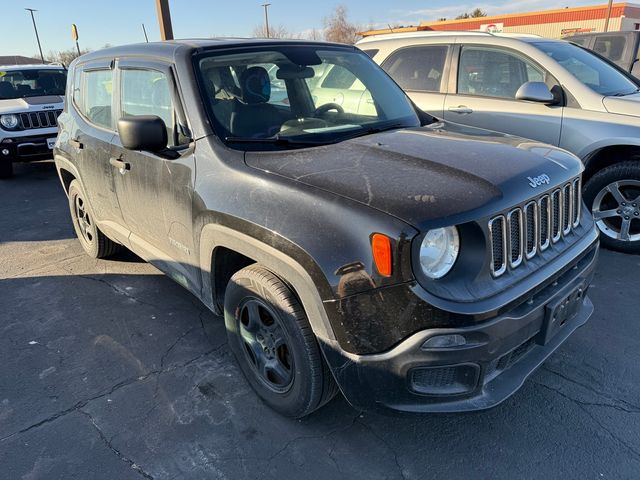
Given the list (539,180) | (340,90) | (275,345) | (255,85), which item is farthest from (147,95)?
(539,180)

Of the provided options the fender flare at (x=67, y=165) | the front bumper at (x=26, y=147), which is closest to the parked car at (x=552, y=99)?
the fender flare at (x=67, y=165)

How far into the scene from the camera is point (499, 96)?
16.6ft

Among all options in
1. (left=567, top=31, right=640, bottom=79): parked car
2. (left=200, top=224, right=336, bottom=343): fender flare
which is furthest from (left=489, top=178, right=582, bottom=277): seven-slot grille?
(left=567, top=31, right=640, bottom=79): parked car

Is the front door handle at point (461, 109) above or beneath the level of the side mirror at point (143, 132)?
beneath

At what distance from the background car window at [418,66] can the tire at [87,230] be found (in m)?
3.70

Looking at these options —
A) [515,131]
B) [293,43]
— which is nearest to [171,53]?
[293,43]

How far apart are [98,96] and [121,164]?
3.05 feet

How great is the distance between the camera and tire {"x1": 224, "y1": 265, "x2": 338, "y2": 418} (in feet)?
7.39

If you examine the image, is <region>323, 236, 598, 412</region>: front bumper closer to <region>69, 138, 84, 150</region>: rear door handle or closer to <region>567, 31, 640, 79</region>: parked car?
<region>69, 138, 84, 150</region>: rear door handle

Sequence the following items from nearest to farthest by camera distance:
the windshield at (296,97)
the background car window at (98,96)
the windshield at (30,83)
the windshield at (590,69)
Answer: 1. the windshield at (296,97)
2. the background car window at (98,96)
3. the windshield at (590,69)
4. the windshield at (30,83)

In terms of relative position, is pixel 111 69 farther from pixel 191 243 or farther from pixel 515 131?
pixel 515 131

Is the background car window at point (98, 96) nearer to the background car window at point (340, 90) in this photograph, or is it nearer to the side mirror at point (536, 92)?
the background car window at point (340, 90)

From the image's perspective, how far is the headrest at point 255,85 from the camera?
116 inches

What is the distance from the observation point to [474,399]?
2.07m
